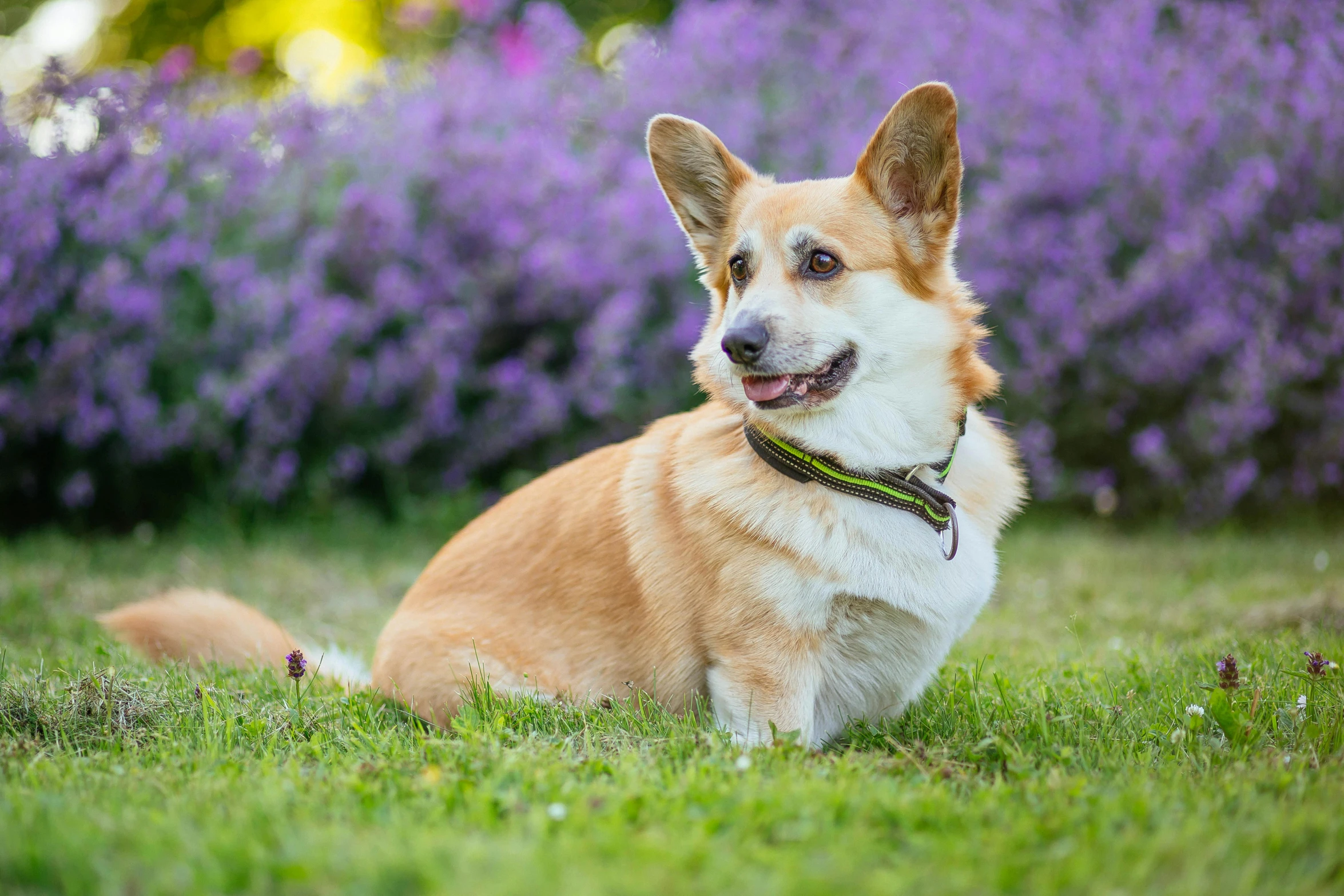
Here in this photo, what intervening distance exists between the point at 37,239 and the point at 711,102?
3760 millimetres

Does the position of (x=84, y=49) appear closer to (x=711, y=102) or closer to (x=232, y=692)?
(x=711, y=102)

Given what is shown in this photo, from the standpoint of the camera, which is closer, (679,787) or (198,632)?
(679,787)

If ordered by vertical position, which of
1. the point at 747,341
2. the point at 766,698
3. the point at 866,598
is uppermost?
the point at 747,341

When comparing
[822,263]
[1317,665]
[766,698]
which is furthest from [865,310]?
[1317,665]

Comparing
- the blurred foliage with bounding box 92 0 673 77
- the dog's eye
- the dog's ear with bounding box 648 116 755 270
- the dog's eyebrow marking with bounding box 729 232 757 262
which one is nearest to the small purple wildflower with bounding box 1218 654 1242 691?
the dog's eye

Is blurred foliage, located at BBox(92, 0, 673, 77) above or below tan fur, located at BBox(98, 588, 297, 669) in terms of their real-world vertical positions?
above

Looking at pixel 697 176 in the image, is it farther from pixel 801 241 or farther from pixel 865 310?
pixel 865 310

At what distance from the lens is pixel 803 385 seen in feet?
8.18

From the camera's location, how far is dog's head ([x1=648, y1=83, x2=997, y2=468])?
2.50m

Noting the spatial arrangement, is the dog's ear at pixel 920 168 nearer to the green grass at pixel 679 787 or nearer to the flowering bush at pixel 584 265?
the green grass at pixel 679 787

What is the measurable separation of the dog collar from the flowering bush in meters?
3.00

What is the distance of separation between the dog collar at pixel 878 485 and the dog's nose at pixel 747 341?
23 centimetres

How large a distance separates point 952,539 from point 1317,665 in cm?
98

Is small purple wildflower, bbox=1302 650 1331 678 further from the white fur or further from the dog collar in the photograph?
the dog collar
